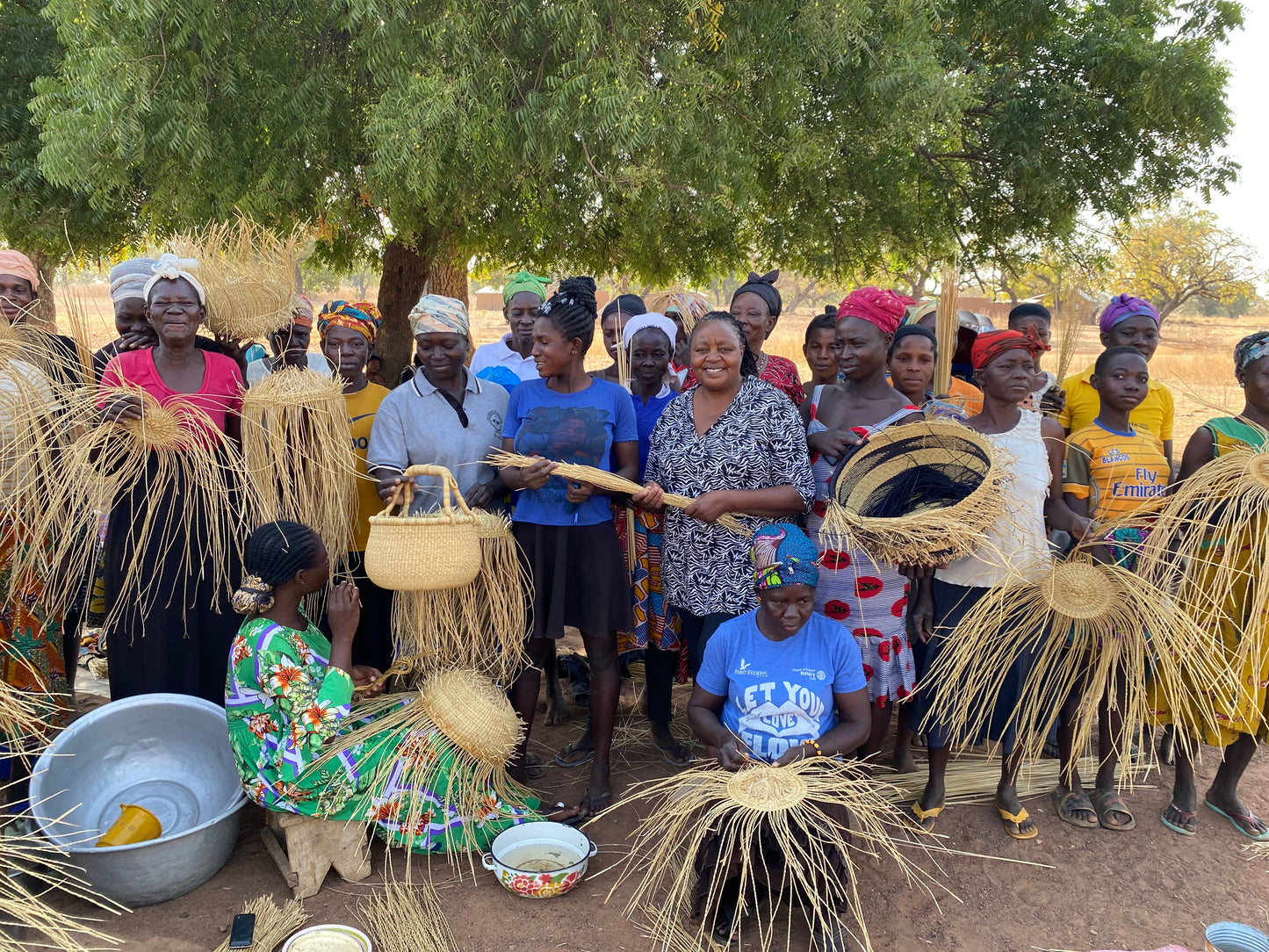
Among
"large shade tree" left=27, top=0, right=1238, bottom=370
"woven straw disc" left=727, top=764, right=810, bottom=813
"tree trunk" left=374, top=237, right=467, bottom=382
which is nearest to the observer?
"woven straw disc" left=727, top=764, right=810, bottom=813

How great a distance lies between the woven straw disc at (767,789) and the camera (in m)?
2.26

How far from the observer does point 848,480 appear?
9.86 feet

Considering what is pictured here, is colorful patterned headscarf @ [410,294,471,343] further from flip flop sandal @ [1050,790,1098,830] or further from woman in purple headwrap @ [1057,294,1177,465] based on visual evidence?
flip flop sandal @ [1050,790,1098,830]

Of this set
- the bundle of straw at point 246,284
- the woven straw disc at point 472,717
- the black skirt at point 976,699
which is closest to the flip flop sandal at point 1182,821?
the black skirt at point 976,699

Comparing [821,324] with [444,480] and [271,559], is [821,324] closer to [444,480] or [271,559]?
[444,480]

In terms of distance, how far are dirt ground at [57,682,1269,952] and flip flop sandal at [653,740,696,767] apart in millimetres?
332

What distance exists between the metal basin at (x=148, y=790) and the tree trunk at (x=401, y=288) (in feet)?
13.2

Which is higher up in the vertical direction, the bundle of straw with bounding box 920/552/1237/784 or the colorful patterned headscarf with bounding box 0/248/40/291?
the colorful patterned headscarf with bounding box 0/248/40/291

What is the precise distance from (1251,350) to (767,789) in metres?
2.14

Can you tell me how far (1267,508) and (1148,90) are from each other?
15.8 ft

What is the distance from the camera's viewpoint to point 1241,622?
300 cm

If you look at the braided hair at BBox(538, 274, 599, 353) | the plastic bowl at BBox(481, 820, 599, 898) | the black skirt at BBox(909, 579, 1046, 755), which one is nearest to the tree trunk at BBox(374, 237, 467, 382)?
the braided hair at BBox(538, 274, 599, 353)

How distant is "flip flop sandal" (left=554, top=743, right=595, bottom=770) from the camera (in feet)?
11.7

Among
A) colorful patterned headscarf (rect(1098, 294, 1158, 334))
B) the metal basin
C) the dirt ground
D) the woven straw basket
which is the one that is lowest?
the dirt ground
